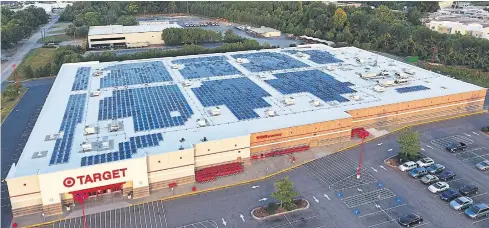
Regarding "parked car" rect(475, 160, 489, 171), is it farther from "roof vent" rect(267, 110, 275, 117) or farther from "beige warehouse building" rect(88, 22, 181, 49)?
"beige warehouse building" rect(88, 22, 181, 49)

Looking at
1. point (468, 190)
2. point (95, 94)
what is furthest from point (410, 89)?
point (95, 94)

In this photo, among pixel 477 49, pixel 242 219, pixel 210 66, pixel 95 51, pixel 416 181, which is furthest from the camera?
pixel 95 51

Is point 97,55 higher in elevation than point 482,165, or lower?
higher

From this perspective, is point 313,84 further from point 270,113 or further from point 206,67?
point 206,67

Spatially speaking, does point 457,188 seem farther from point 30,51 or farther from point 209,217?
point 30,51

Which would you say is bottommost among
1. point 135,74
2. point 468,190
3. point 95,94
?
point 468,190

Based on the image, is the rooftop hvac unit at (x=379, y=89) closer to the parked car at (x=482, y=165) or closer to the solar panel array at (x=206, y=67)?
the parked car at (x=482, y=165)

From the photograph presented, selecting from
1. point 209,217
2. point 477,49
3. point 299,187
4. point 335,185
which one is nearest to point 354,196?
point 335,185

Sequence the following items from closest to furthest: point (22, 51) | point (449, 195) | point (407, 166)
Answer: point (449, 195)
point (407, 166)
point (22, 51)

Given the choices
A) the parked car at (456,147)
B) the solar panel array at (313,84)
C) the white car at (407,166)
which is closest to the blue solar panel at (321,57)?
the solar panel array at (313,84)
